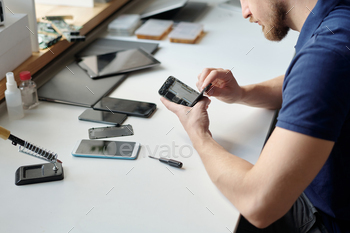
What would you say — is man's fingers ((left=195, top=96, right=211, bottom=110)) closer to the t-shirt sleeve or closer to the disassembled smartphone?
the disassembled smartphone

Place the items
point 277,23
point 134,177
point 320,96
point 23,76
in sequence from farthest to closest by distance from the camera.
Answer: point 23,76 → point 277,23 → point 134,177 → point 320,96

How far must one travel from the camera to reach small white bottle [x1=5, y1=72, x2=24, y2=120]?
1.02 m

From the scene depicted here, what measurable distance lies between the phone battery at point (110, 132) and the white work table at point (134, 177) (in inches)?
0.7

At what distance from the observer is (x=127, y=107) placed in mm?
1130

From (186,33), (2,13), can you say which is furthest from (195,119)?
(186,33)

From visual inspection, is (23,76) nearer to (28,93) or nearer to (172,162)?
(28,93)

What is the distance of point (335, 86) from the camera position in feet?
2.19

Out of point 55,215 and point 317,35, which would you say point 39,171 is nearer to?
point 55,215

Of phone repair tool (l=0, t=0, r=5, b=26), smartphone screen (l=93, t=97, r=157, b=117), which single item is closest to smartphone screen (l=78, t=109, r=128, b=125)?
smartphone screen (l=93, t=97, r=157, b=117)

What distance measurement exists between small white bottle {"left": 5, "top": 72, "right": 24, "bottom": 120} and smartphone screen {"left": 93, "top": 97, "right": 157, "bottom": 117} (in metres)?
0.22

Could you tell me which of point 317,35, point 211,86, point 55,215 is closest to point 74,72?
point 211,86

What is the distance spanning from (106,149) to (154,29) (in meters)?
0.89

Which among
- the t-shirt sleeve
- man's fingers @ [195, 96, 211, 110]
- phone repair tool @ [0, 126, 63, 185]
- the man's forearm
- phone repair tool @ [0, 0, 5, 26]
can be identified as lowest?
phone repair tool @ [0, 126, 63, 185]

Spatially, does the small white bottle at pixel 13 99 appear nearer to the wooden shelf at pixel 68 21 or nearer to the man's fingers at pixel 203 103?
the wooden shelf at pixel 68 21
